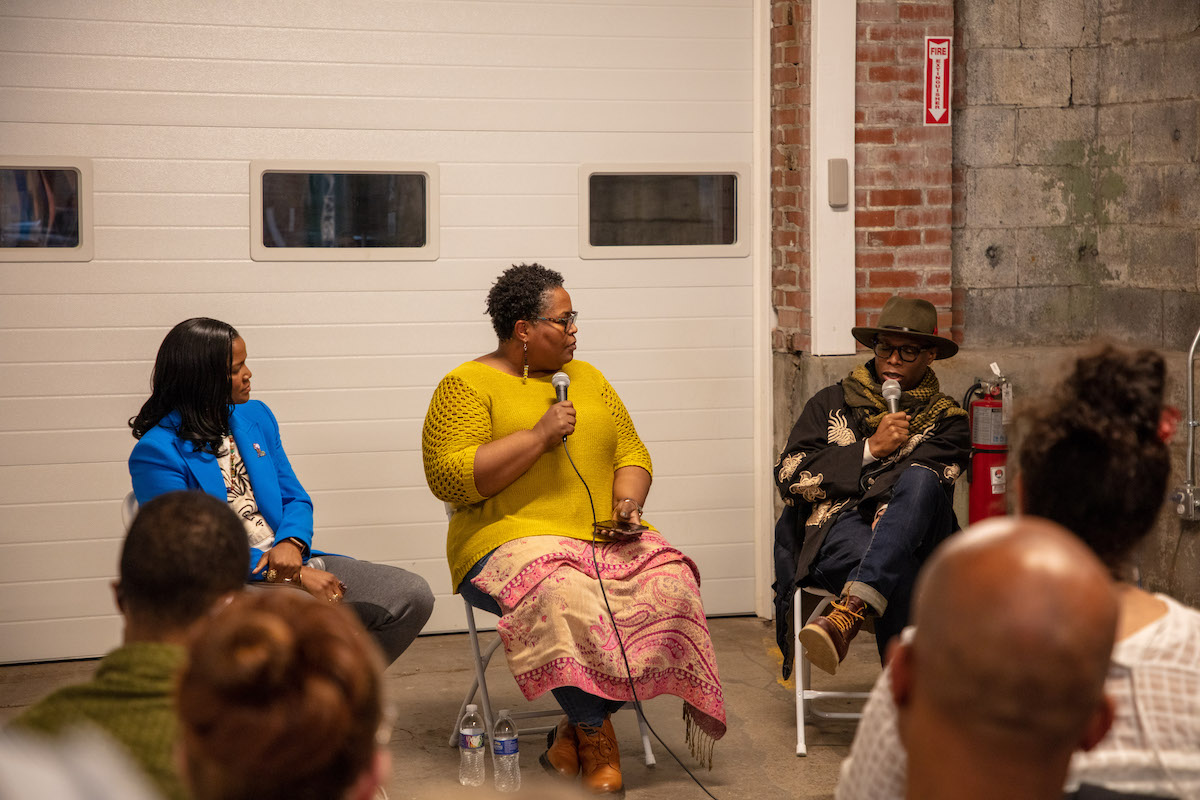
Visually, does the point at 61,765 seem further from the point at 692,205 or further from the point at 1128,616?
the point at 692,205

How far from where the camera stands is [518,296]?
3816mm

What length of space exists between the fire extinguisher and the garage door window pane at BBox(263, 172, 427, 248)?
220cm

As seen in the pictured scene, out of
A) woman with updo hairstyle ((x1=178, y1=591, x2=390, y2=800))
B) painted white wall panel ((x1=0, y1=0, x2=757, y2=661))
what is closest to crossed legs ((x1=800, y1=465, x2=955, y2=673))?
painted white wall panel ((x1=0, y1=0, x2=757, y2=661))

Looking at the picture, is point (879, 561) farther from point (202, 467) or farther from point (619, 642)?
point (202, 467)

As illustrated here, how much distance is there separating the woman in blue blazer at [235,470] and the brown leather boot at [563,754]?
0.52 metres

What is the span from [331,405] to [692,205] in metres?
1.64

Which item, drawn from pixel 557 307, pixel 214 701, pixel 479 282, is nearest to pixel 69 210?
pixel 479 282

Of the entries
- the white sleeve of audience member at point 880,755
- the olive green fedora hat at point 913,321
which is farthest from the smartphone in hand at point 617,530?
the white sleeve of audience member at point 880,755

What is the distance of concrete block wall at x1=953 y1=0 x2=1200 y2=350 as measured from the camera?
15.9 ft

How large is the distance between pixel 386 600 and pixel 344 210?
70.8 inches

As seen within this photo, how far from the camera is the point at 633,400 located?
16.4ft

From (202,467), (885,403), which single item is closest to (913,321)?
(885,403)

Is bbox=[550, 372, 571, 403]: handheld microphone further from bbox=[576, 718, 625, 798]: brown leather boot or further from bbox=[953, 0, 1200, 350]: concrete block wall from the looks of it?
bbox=[953, 0, 1200, 350]: concrete block wall

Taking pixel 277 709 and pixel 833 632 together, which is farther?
pixel 833 632
